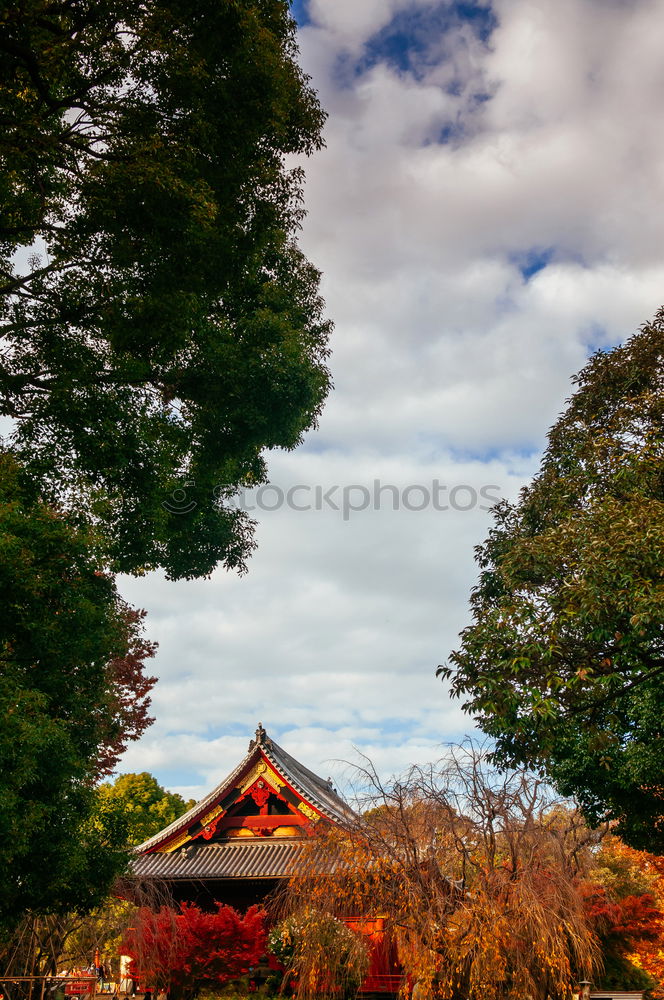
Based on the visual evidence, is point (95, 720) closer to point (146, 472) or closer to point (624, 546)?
point (146, 472)

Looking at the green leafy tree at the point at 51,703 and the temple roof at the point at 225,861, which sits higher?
the green leafy tree at the point at 51,703

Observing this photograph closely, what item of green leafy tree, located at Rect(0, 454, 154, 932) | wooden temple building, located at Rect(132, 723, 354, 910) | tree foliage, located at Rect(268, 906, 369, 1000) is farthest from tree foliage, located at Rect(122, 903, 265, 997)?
green leafy tree, located at Rect(0, 454, 154, 932)

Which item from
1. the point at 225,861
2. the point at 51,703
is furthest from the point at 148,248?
the point at 225,861

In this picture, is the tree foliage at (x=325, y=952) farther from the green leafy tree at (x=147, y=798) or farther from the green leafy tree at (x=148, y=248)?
the green leafy tree at (x=147, y=798)

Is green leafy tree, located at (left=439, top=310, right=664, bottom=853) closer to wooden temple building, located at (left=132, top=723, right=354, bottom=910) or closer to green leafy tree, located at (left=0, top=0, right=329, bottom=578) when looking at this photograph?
green leafy tree, located at (left=0, top=0, right=329, bottom=578)

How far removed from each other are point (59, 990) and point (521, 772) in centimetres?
868

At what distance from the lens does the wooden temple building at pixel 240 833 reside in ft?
58.6

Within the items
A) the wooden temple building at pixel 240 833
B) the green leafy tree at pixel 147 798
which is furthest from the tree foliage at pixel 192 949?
the green leafy tree at pixel 147 798

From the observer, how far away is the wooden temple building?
17.9 m

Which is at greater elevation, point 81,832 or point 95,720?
point 95,720

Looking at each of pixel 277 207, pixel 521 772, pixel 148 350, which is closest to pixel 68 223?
pixel 148 350

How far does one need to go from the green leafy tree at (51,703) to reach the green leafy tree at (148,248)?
71 cm

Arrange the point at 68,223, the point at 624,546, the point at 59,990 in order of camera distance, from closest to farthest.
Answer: the point at 624,546
the point at 68,223
the point at 59,990

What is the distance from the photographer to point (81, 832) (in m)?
9.66
